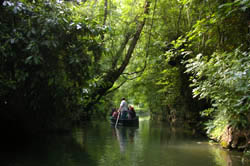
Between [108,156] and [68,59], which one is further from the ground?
[68,59]

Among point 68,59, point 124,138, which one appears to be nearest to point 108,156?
point 68,59

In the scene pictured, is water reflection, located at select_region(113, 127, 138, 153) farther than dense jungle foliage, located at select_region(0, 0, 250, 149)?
Yes

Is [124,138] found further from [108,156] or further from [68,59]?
[68,59]

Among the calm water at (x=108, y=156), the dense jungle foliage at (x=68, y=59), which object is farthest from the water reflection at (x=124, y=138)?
the dense jungle foliage at (x=68, y=59)

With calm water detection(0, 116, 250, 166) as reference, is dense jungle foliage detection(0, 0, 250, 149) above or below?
above

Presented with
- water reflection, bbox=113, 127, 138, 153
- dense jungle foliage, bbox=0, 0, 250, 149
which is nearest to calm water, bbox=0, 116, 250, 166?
water reflection, bbox=113, 127, 138, 153

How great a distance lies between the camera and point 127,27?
49.2 feet

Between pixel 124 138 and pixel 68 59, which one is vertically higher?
pixel 68 59

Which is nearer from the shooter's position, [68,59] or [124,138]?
[68,59]

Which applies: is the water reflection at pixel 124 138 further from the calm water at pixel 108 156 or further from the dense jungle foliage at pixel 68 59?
the dense jungle foliage at pixel 68 59

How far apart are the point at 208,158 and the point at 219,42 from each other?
397 cm

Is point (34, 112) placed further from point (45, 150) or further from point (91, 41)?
point (91, 41)

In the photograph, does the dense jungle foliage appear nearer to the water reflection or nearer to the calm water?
the calm water

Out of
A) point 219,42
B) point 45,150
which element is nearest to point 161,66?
point 219,42
